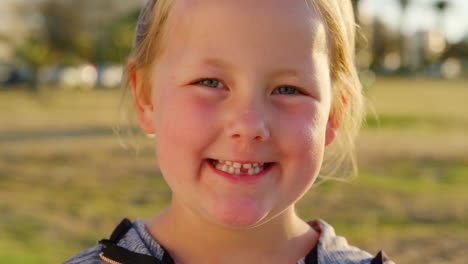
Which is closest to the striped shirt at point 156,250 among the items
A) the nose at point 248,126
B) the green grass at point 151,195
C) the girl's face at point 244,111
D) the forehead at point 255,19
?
the girl's face at point 244,111

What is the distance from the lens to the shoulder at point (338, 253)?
6.30ft

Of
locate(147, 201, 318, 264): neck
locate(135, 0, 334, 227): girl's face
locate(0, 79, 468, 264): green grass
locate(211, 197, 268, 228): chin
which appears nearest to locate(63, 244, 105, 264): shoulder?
locate(147, 201, 318, 264): neck

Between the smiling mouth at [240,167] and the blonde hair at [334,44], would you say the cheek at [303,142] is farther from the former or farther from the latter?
the blonde hair at [334,44]

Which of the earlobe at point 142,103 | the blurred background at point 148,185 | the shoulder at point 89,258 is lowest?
the blurred background at point 148,185

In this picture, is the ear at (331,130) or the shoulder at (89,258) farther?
the ear at (331,130)

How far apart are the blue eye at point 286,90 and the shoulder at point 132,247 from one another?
0.62 meters

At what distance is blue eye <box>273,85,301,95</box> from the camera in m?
1.72

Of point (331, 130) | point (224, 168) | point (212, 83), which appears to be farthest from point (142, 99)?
point (331, 130)

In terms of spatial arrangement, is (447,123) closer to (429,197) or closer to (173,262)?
(429,197)

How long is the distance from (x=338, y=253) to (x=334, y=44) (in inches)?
26.3

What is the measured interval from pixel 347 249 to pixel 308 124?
52cm

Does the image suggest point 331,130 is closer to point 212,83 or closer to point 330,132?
point 330,132

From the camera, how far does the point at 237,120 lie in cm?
162

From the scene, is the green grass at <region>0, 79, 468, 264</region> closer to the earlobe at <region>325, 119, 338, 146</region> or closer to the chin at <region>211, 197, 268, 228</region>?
the earlobe at <region>325, 119, 338, 146</region>
